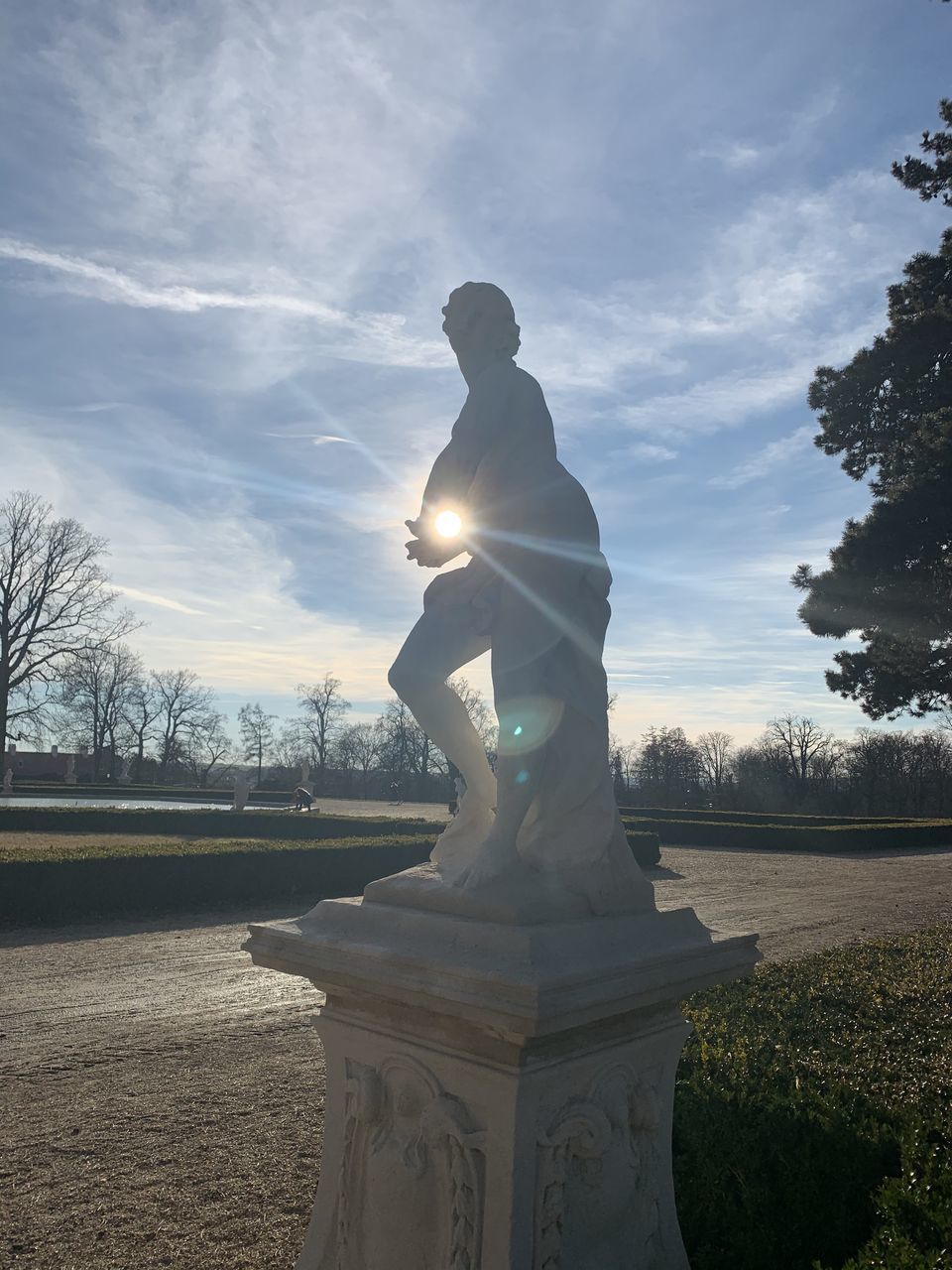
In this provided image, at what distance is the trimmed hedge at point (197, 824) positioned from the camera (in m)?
19.9

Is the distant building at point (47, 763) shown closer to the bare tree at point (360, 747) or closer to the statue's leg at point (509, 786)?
the bare tree at point (360, 747)

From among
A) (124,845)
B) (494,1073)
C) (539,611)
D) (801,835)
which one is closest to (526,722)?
(539,611)

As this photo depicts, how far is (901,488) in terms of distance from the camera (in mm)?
11016

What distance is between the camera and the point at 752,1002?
20.7 ft

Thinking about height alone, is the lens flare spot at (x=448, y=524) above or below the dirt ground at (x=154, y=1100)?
above

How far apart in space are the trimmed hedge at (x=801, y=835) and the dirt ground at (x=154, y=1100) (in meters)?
14.7

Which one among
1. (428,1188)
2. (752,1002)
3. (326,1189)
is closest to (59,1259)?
(326,1189)

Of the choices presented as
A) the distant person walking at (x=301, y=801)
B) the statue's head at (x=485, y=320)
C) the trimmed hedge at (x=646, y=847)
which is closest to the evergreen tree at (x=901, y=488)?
the trimmed hedge at (x=646, y=847)

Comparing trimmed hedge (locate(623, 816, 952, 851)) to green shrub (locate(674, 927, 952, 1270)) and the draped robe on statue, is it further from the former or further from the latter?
the draped robe on statue

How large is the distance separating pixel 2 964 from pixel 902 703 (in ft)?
41.2

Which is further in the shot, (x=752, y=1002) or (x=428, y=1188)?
(x=752, y=1002)

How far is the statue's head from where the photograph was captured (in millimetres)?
3275

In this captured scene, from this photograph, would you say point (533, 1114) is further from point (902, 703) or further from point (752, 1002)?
point (902, 703)

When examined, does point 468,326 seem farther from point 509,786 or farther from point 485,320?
point 509,786
